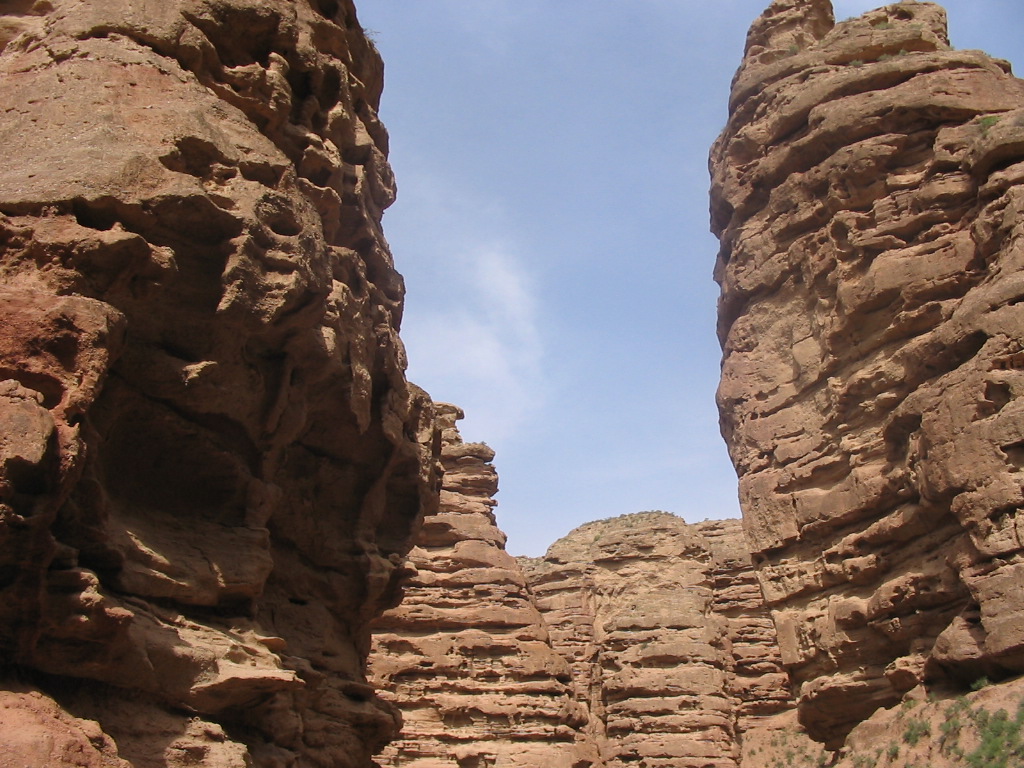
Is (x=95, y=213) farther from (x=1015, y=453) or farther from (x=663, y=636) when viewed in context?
(x=663, y=636)

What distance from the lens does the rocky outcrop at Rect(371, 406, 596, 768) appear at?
28.2 m

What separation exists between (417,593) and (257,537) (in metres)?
19.0

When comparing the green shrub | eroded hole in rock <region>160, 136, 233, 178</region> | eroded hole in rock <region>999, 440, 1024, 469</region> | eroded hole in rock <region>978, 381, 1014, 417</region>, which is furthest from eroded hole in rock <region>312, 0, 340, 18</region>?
the green shrub

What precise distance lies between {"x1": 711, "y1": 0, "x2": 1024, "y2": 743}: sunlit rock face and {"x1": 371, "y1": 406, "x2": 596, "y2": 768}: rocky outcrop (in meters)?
10.3

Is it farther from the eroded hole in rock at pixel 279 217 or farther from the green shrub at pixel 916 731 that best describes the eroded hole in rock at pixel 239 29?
the green shrub at pixel 916 731

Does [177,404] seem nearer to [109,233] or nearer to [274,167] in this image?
[109,233]

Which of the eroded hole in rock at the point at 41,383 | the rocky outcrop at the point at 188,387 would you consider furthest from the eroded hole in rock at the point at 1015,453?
the eroded hole in rock at the point at 41,383

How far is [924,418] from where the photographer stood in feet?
59.5

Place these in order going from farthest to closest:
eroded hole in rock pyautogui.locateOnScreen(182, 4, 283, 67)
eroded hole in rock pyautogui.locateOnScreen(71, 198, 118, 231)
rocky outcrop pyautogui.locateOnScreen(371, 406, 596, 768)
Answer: rocky outcrop pyautogui.locateOnScreen(371, 406, 596, 768) → eroded hole in rock pyautogui.locateOnScreen(182, 4, 283, 67) → eroded hole in rock pyautogui.locateOnScreen(71, 198, 118, 231)

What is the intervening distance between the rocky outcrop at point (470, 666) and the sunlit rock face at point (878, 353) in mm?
10333

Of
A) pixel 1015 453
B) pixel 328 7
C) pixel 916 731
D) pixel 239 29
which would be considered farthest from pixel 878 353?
pixel 239 29

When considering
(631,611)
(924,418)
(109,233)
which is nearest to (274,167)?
(109,233)

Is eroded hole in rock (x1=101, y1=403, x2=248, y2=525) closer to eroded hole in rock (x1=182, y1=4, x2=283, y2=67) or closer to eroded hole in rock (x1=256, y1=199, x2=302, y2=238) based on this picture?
eroded hole in rock (x1=256, y1=199, x2=302, y2=238)

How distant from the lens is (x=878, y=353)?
21.0 meters
